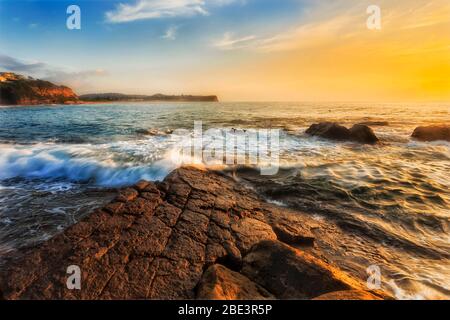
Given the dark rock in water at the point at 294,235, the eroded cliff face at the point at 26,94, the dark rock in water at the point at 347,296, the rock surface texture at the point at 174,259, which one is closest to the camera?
the dark rock in water at the point at 347,296

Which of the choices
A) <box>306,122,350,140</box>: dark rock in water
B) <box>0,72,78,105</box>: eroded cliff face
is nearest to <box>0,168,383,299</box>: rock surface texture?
<box>306,122,350,140</box>: dark rock in water

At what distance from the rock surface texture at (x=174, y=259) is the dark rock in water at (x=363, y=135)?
39.7 ft

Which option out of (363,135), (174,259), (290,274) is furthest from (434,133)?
(174,259)

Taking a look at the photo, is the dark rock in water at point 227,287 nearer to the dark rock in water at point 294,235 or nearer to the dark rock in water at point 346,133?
the dark rock in water at point 294,235

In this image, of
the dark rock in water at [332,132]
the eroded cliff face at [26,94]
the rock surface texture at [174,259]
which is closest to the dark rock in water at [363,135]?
the dark rock in water at [332,132]

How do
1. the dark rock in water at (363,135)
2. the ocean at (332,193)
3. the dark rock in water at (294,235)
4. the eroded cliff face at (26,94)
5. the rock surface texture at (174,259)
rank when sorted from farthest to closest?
the eroded cliff face at (26,94) → the dark rock in water at (363,135) → the dark rock in water at (294,235) → the ocean at (332,193) → the rock surface texture at (174,259)

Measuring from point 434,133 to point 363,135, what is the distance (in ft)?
16.4

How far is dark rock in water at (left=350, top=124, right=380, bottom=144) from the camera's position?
1415cm

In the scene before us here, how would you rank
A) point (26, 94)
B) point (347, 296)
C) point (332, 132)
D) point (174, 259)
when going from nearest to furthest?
point (347, 296)
point (174, 259)
point (332, 132)
point (26, 94)

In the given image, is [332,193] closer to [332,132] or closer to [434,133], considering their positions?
[332,132]

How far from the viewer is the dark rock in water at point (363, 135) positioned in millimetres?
14154

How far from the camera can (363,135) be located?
14398 mm
